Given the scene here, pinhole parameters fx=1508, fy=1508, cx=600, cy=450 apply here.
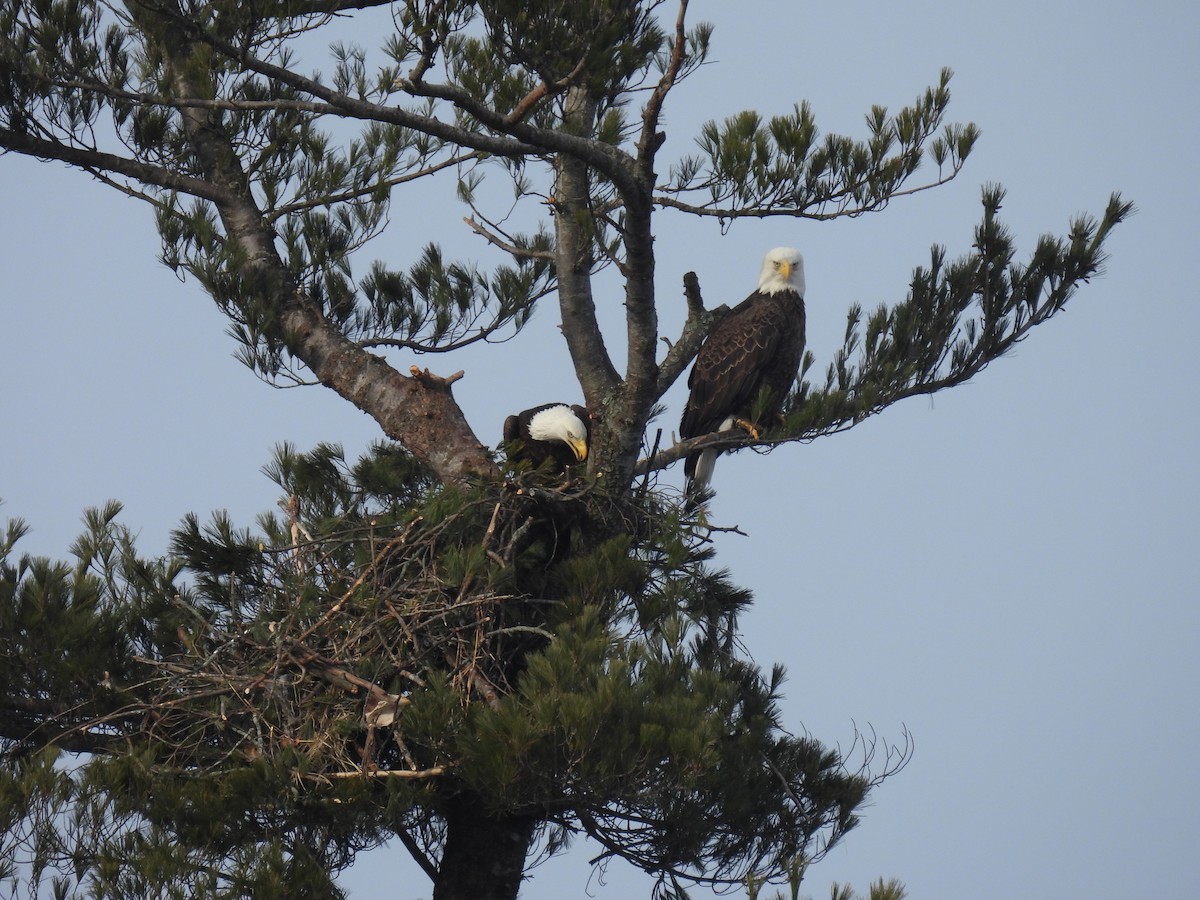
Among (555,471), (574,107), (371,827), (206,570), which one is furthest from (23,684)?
(574,107)

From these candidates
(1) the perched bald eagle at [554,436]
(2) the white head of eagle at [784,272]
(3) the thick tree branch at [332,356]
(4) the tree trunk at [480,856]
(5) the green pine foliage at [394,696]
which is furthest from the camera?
(2) the white head of eagle at [784,272]

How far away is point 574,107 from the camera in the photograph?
4.59 meters

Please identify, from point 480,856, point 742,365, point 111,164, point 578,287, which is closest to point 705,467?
point 742,365

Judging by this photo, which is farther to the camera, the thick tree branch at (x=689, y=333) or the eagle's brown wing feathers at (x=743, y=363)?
the eagle's brown wing feathers at (x=743, y=363)

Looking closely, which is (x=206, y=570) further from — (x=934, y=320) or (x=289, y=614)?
(x=934, y=320)

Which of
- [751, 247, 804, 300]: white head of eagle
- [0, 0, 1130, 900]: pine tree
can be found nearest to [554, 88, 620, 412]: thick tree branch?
[0, 0, 1130, 900]: pine tree

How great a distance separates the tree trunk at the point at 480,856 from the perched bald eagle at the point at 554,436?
1.38m

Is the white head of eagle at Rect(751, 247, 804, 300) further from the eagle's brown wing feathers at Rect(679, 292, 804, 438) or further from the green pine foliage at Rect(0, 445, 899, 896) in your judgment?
the green pine foliage at Rect(0, 445, 899, 896)

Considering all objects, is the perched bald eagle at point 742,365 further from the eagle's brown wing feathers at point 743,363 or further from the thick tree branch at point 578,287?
the thick tree branch at point 578,287

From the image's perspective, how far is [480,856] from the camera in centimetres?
435

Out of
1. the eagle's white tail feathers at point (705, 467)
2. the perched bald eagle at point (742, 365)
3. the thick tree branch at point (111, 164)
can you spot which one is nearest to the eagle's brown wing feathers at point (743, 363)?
the perched bald eagle at point (742, 365)

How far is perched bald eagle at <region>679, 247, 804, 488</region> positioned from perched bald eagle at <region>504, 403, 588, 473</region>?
74 centimetres

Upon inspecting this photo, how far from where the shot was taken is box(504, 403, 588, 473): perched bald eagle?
17.7ft

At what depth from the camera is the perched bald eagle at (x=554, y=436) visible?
5.40 meters
